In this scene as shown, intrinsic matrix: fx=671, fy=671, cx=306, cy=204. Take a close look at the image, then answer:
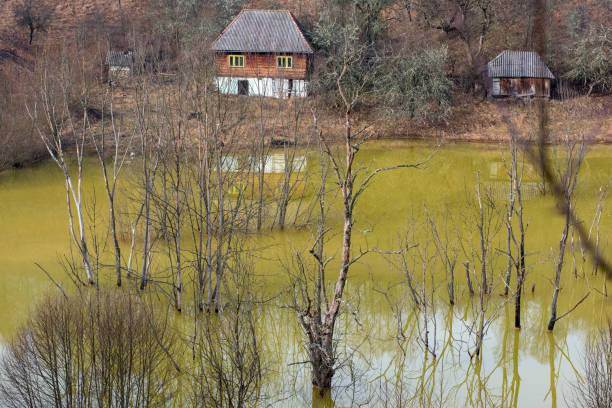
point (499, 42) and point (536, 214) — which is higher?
point (499, 42)

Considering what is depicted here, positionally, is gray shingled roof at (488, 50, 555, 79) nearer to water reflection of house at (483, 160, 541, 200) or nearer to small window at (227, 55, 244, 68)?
water reflection of house at (483, 160, 541, 200)

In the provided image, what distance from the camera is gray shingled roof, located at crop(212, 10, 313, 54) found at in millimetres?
41688

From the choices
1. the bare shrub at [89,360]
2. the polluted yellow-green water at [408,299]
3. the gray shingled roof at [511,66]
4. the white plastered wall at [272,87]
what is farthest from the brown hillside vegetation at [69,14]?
the bare shrub at [89,360]

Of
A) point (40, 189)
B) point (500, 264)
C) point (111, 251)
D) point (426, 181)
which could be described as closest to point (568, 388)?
point (500, 264)

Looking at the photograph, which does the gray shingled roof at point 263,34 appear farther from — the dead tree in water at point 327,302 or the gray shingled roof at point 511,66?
the dead tree in water at point 327,302

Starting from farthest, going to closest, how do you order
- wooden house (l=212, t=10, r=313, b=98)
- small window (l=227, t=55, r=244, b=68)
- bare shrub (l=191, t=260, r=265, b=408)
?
small window (l=227, t=55, r=244, b=68), wooden house (l=212, t=10, r=313, b=98), bare shrub (l=191, t=260, r=265, b=408)

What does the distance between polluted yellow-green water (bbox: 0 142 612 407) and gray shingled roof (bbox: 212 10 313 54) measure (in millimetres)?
16110

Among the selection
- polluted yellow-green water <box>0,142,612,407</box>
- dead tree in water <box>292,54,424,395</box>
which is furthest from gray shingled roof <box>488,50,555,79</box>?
dead tree in water <box>292,54,424,395</box>

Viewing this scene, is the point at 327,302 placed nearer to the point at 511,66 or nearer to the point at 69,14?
the point at 511,66

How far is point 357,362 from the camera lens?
13969 millimetres

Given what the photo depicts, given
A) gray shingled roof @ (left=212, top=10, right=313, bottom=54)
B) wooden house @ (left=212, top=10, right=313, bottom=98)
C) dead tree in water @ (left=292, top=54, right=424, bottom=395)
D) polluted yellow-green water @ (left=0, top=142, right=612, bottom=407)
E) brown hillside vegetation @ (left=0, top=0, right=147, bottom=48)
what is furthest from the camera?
brown hillside vegetation @ (left=0, top=0, right=147, bottom=48)

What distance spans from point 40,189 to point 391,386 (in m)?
20.5

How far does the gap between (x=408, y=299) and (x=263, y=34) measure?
97.2 ft

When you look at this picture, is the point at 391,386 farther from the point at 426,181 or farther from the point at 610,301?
the point at 426,181
